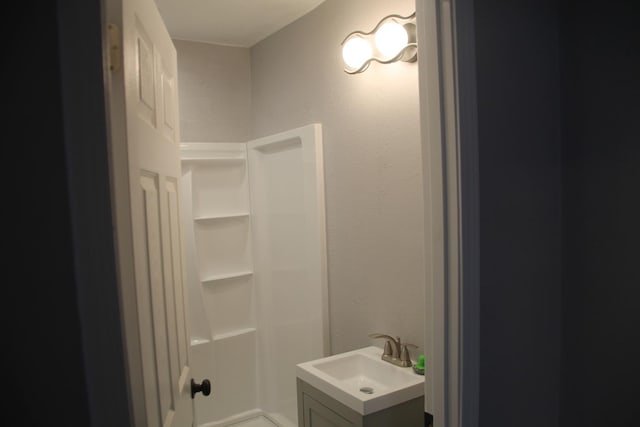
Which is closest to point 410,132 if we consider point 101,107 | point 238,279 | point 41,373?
point 101,107

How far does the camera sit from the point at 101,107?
2.16 ft

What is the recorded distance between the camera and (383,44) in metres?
1.79

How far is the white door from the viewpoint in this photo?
2.49ft

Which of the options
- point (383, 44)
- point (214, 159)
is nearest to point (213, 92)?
point (214, 159)

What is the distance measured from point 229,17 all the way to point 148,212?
1.86 m

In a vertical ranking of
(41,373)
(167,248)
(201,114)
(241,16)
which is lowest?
(41,373)

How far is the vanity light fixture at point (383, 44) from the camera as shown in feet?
5.65

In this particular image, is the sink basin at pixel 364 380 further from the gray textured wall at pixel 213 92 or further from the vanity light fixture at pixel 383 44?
the gray textured wall at pixel 213 92

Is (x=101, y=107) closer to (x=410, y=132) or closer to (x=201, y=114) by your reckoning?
(x=410, y=132)

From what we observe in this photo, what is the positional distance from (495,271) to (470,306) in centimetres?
12

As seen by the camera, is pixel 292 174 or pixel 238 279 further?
pixel 238 279

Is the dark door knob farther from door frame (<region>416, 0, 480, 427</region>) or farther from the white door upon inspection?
door frame (<region>416, 0, 480, 427</region>)

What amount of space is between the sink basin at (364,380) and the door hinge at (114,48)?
4.22 feet

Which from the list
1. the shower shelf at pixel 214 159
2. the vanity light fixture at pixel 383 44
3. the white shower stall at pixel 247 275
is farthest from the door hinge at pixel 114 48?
the shower shelf at pixel 214 159
